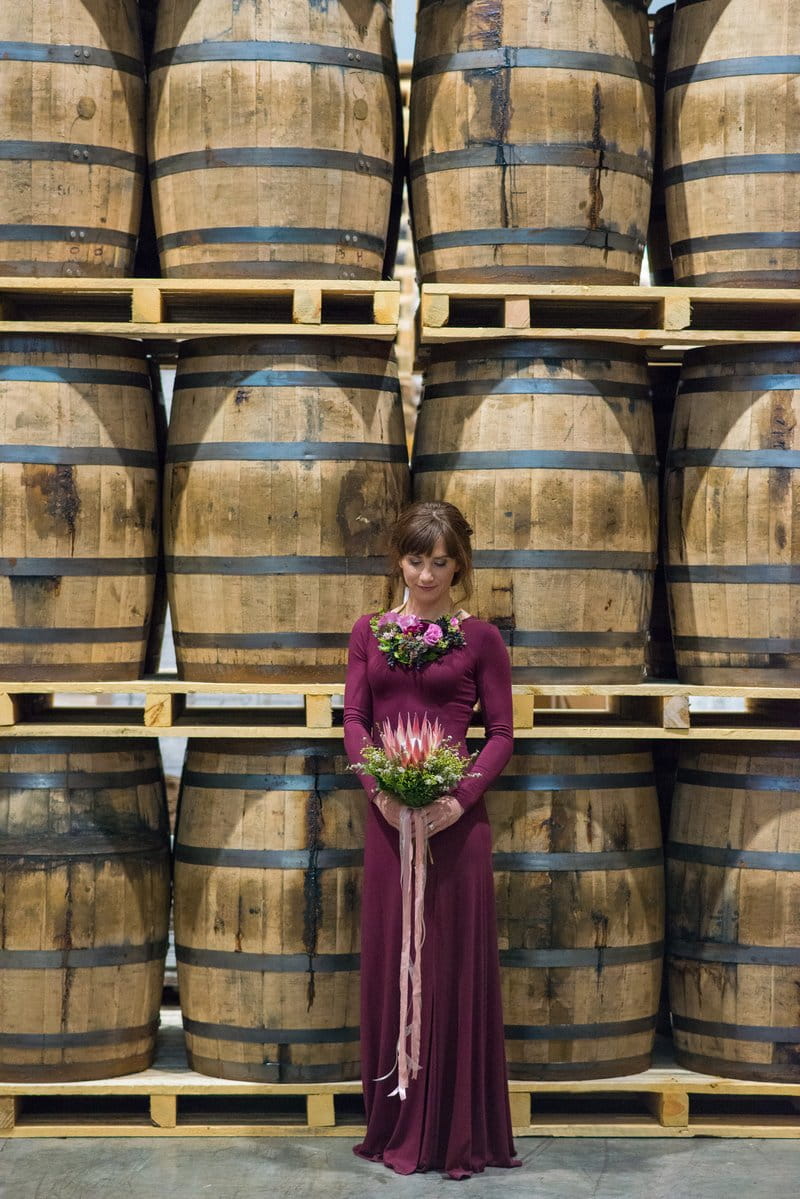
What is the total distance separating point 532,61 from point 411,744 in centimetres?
251

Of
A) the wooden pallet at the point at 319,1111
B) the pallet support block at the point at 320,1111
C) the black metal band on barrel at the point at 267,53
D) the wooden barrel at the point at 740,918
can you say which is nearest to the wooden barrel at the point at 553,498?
the wooden barrel at the point at 740,918

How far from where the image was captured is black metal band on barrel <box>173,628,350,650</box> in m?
5.48

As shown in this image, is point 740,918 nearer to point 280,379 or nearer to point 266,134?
point 280,379

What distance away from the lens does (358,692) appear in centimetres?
514

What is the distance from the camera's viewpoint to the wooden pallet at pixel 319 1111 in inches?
213

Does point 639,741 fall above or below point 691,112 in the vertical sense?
below

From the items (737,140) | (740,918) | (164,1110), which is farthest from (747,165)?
(164,1110)

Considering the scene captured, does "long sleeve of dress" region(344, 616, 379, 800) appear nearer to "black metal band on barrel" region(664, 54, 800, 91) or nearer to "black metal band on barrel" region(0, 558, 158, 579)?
"black metal band on barrel" region(0, 558, 158, 579)

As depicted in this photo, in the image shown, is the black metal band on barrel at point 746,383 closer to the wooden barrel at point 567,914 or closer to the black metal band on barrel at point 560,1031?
the wooden barrel at point 567,914

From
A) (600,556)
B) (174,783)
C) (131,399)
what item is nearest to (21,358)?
(131,399)

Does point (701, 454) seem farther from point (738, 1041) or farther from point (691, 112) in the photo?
point (738, 1041)

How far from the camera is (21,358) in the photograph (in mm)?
5512

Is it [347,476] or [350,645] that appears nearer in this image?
[350,645]

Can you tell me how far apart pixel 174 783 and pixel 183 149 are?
181 inches
